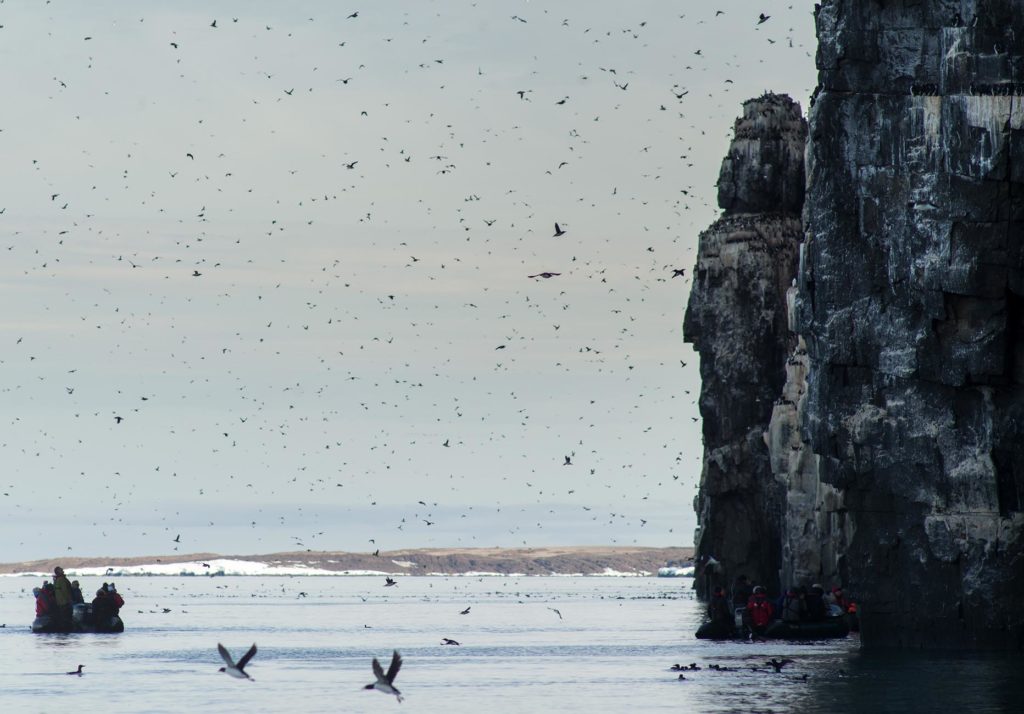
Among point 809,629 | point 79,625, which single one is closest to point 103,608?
point 79,625

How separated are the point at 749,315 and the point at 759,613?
33.3m

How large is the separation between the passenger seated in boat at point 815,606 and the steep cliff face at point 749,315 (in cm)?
2571

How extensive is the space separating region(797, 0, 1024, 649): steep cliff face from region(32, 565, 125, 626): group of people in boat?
35.6 metres

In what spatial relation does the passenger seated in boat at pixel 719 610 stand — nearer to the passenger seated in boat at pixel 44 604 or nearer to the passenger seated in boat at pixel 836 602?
the passenger seated in boat at pixel 836 602

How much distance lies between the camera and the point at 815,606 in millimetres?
69750

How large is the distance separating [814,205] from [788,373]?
29.8 metres

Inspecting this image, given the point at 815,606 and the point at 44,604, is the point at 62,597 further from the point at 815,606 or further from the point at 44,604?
the point at 815,606

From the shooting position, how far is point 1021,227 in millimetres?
51156

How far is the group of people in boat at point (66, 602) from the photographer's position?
255ft

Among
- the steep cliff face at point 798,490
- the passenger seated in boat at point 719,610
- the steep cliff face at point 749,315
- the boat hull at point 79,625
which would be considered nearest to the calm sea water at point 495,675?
the boat hull at point 79,625

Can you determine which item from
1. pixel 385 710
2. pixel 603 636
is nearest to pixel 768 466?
pixel 603 636

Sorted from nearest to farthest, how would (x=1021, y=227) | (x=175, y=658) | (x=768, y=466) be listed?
1. (x=1021, y=227)
2. (x=175, y=658)
3. (x=768, y=466)

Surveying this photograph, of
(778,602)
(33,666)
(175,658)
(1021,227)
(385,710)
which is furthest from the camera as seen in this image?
(778,602)

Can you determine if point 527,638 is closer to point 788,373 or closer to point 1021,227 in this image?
point 788,373
